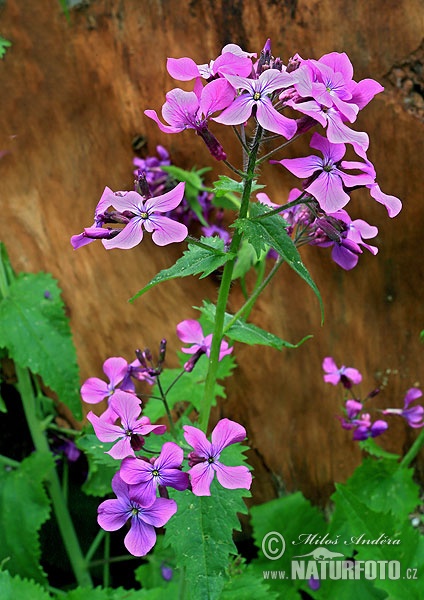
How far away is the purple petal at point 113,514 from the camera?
1165mm

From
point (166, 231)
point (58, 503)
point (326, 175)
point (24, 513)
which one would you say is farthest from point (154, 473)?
point (58, 503)

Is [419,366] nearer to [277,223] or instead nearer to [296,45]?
[296,45]

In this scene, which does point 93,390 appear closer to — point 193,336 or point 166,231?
point 193,336

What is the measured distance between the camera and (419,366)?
229 centimetres

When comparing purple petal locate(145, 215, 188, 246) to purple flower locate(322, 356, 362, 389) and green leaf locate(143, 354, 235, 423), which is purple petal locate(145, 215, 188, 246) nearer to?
green leaf locate(143, 354, 235, 423)

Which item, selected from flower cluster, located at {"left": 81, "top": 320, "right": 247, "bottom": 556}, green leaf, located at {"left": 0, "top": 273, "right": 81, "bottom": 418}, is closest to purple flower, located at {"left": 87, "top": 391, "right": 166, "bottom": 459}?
flower cluster, located at {"left": 81, "top": 320, "right": 247, "bottom": 556}

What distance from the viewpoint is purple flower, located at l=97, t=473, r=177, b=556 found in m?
1.14

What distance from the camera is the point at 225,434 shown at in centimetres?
117

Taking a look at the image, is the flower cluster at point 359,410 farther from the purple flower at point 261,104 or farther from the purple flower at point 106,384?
the purple flower at point 261,104

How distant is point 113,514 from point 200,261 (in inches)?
19.6

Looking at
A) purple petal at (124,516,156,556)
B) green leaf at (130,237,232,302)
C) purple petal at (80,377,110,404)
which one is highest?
green leaf at (130,237,232,302)

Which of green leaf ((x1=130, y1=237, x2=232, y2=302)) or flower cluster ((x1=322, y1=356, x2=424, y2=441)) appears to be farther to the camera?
flower cluster ((x1=322, y1=356, x2=424, y2=441))

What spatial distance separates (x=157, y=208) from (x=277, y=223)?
219mm

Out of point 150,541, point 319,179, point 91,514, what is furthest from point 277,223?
point 91,514
